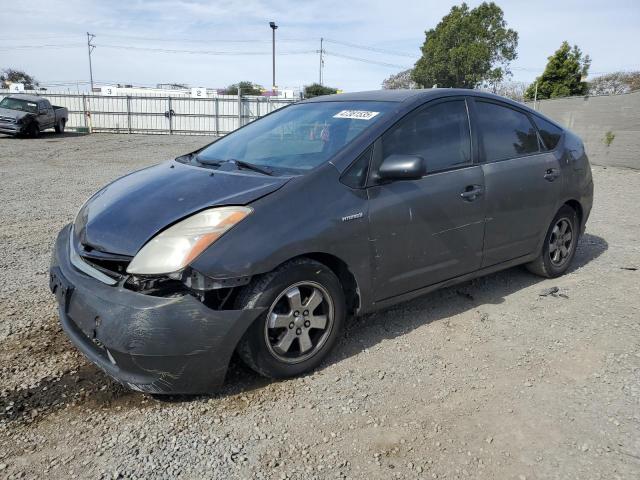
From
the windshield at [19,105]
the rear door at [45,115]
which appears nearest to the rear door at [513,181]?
the windshield at [19,105]

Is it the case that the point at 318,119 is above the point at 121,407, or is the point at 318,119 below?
above

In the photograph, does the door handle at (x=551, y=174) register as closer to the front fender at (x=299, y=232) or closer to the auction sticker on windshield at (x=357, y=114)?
the auction sticker on windshield at (x=357, y=114)

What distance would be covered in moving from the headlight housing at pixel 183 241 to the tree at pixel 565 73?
31.5 m

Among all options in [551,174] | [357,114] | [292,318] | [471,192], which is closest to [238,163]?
[357,114]

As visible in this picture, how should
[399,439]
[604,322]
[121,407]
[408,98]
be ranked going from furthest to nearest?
[604,322] < [408,98] < [121,407] < [399,439]

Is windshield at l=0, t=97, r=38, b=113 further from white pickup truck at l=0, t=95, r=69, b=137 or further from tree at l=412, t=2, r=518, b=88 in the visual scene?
tree at l=412, t=2, r=518, b=88

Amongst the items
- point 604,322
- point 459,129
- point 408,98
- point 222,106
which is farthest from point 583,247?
point 222,106

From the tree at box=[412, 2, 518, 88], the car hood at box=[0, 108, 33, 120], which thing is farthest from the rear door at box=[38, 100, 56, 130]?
the tree at box=[412, 2, 518, 88]

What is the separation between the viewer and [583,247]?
592cm

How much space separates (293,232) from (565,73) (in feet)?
107

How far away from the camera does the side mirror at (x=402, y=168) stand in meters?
3.12

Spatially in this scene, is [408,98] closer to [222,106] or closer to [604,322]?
[604,322]

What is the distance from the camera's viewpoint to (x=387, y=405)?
2793 millimetres

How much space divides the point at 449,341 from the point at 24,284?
3.45 meters
